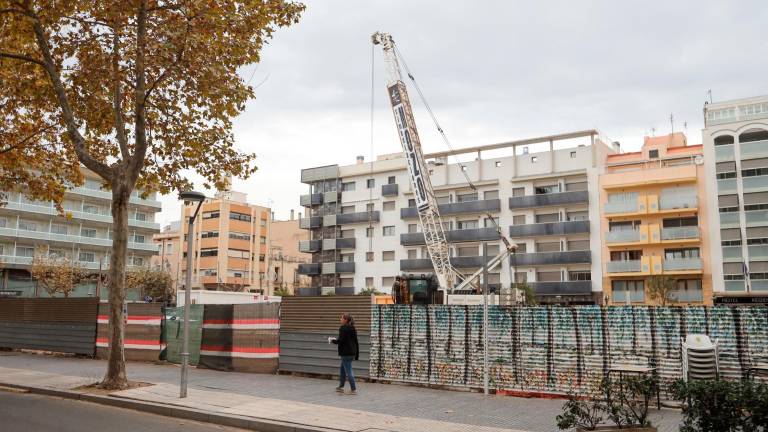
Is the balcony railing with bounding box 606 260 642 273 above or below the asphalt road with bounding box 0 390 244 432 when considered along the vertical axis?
above

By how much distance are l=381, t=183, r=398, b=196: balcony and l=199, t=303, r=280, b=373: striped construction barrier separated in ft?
153

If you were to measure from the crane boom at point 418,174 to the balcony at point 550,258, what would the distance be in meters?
13.4

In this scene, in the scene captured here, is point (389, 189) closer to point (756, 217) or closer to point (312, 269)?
point (312, 269)

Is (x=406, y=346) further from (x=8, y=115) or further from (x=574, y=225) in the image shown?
(x=574, y=225)

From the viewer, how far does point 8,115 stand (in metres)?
20.5

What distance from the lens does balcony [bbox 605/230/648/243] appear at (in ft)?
170

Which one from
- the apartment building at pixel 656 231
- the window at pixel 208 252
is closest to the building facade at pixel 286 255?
the window at pixel 208 252

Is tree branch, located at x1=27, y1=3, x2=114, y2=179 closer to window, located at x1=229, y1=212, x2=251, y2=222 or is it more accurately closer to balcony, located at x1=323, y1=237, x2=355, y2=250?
balcony, located at x1=323, y1=237, x2=355, y2=250

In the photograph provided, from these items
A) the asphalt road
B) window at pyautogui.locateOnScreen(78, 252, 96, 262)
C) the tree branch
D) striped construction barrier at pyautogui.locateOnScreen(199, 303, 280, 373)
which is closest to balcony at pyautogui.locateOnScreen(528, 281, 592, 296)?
striped construction barrier at pyautogui.locateOnScreen(199, 303, 280, 373)

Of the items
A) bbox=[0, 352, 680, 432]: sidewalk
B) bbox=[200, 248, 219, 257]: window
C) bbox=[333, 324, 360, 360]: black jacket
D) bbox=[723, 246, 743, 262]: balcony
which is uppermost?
bbox=[200, 248, 219, 257]: window

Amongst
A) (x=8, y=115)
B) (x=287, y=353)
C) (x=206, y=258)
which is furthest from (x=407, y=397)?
(x=206, y=258)

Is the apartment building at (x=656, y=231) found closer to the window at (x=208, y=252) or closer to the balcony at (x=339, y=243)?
the balcony at (x=339, y=243)

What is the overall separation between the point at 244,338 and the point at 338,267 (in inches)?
1933

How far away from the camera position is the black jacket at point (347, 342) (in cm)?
1435
